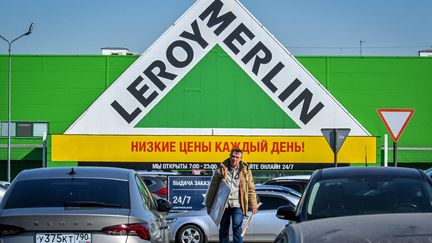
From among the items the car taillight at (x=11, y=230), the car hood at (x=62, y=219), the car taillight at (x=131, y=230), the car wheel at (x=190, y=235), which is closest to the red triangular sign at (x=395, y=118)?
the car wheel at (x=190, y=235)

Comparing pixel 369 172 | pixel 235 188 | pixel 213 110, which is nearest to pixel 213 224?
pixel 235 188

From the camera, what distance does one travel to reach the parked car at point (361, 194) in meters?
8.98

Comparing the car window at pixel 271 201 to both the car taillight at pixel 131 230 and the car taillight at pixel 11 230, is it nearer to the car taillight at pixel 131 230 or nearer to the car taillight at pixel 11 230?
the car taillight at pixel 131 230

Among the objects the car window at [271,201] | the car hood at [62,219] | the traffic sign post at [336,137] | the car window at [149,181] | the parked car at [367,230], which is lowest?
the car window at [271,201]

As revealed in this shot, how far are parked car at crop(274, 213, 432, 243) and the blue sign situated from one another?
17.7 m

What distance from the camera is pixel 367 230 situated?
162 inches

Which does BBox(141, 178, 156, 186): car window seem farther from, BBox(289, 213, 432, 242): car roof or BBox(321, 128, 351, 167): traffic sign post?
BBox(289, 213, 432, 242): car roof

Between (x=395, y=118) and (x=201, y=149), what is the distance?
69.2ft

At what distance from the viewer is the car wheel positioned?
19.4m

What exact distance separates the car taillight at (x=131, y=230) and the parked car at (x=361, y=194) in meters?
1.40

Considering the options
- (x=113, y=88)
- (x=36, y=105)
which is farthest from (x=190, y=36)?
(x=36, y=105)

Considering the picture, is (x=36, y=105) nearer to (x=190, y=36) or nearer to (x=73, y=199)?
(x=190, y=36)

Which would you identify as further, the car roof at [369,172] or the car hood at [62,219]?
the car roof at [369,172]

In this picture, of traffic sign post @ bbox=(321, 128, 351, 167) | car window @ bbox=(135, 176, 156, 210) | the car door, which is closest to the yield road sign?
traffic sign post @ bbox=(321, 128, 351, 167)
